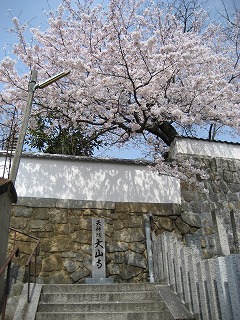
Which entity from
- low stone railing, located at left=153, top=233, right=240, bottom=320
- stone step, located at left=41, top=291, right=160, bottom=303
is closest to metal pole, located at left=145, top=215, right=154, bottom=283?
low stone railing, located at left=153, top=233, right=240, bottom=320

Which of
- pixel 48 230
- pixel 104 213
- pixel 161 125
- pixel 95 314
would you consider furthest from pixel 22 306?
pixel 161 125

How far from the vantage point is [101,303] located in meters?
5.51

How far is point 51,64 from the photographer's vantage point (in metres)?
9.57

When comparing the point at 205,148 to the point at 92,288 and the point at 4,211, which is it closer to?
the point at 92,288

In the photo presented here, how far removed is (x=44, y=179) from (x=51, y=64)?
337cm

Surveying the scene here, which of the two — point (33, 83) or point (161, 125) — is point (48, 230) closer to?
point (33, 83)

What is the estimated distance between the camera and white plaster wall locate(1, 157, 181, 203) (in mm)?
8578

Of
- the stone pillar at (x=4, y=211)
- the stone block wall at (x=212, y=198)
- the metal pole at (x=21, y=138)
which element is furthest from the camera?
the stone block wall at (x=212, y=198)

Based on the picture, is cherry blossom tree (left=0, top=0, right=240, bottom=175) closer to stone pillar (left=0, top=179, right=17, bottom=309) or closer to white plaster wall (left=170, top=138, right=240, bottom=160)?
white plaster wall (left=170, top=138, right=240, bottom=160)

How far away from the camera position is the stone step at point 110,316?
5109mm

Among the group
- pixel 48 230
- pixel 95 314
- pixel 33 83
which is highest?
pixel 33 83

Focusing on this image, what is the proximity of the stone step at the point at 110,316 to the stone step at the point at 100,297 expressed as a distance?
2.03ft

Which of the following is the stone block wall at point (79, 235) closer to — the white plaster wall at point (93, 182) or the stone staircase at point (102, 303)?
the white plaster wall at point (93, 182)

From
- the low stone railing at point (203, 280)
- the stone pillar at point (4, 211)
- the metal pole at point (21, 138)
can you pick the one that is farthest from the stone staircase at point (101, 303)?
the metal pole at point (21, 138)
